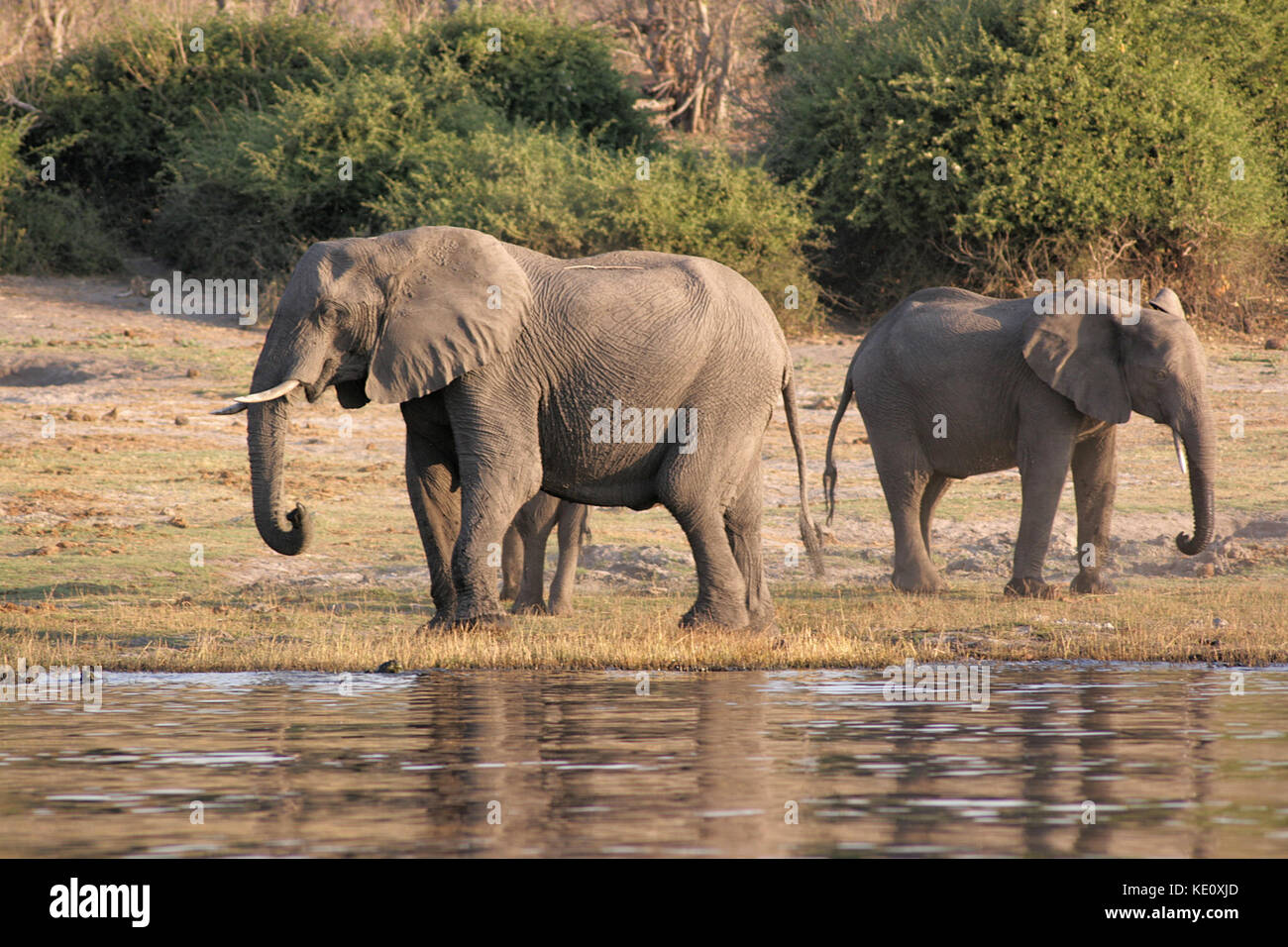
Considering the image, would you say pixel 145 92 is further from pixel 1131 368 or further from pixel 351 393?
pixel 1131 368

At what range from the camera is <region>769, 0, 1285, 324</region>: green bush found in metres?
25.5

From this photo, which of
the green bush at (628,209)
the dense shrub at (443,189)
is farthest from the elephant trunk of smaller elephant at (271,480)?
the green bush at (628,209)

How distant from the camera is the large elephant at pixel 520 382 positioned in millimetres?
11789

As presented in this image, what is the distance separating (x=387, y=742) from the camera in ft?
28.5

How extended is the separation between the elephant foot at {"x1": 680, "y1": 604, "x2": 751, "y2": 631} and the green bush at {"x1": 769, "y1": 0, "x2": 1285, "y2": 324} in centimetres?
1390

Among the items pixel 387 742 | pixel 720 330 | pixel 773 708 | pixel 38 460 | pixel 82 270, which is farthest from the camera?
pixel 82 270

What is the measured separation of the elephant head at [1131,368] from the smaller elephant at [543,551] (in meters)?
3.73

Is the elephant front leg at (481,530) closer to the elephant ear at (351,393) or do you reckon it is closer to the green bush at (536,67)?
the elephant ear at (351,393)

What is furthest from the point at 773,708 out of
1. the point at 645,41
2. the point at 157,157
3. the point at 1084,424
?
the point at 645,41

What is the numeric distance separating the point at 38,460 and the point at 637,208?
379 inches

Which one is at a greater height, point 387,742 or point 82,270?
point 82,270

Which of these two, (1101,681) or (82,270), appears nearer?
(1101,681)

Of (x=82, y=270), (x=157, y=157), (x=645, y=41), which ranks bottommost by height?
(x=82, y=270)
